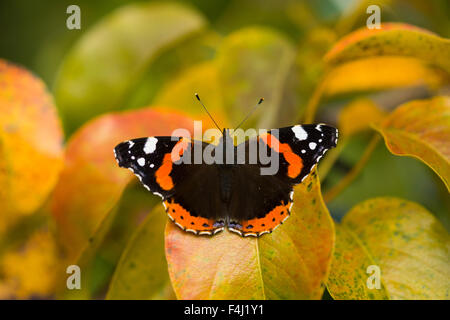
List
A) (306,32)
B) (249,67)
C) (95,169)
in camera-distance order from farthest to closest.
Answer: (306,32) → (249,67) → (95,169)

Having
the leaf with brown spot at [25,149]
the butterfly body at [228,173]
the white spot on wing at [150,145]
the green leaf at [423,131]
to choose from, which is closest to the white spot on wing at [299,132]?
the butterfly body at [228,173]

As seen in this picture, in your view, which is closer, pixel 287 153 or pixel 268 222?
pixel 268 222

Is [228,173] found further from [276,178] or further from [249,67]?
[249,67]

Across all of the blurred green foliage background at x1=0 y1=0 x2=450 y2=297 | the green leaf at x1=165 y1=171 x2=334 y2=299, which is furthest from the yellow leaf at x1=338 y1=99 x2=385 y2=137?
the green leaf at x1=165 y1=171 x2=334 y2=299

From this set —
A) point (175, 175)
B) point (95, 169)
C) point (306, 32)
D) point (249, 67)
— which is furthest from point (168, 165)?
point (306, 32)

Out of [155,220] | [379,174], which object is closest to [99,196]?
[155,220]

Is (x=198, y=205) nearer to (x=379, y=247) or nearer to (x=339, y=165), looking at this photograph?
(x=379, y=247)

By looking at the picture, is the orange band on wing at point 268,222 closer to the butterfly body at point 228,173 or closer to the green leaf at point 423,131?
the butterfly body at point 228,173
